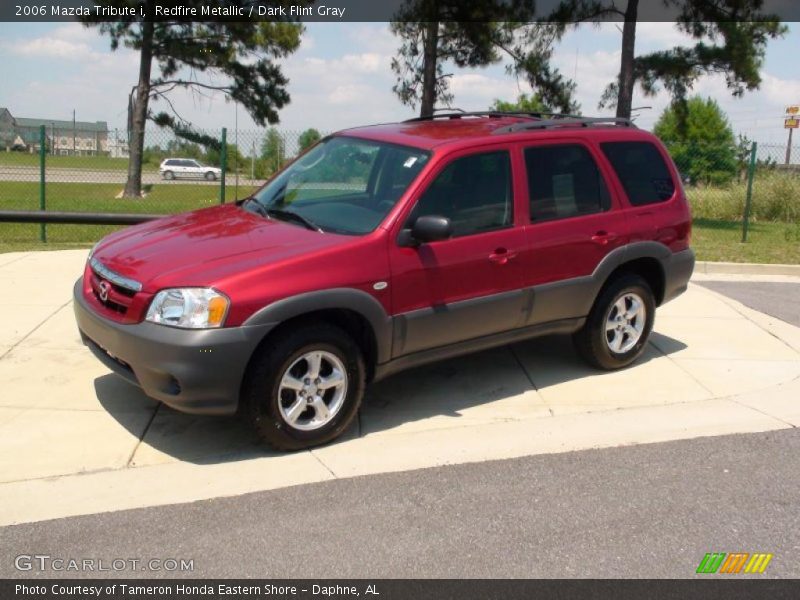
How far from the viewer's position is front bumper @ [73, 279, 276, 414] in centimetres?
440

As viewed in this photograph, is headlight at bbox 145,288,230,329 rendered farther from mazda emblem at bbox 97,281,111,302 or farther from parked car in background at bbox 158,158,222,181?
parked car in background at bbox 158,158,222,181

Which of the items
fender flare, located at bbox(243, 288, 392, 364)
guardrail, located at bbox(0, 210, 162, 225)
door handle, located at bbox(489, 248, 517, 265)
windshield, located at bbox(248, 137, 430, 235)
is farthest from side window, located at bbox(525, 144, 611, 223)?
guardrail, located at bbox(0, 210, 162, 225)

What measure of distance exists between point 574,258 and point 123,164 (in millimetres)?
13030

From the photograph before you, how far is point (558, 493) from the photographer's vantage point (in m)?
4.55

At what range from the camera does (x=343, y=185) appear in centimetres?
581

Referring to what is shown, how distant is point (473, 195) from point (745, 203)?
1457 centimetres

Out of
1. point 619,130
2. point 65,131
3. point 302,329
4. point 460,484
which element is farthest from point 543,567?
point 65,131

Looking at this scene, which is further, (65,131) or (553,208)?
(65,131)

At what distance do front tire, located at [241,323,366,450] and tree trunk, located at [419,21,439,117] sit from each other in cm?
1433

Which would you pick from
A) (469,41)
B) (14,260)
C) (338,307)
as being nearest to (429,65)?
(469,41)

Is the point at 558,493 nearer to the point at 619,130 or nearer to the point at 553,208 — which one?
the point at 553,208

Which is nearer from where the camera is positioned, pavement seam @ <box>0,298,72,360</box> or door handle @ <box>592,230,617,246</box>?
door handle @ <box>592,230,617,246</box>

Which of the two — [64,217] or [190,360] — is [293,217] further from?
[64,217]
